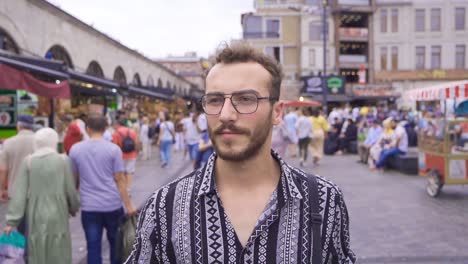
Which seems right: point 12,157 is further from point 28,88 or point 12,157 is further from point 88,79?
point 88,79

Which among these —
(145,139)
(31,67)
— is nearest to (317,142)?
(145,139)

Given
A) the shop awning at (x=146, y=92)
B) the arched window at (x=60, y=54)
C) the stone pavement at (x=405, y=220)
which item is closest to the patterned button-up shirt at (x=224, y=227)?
the stone pavement at (x=405, y=220)

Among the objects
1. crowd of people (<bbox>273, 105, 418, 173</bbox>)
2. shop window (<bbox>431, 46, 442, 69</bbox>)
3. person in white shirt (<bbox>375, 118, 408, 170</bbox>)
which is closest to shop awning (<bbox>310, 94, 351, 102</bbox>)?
shop window (<bbox>431, 46, 442, 69</bbox>)

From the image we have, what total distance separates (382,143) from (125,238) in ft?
34.2

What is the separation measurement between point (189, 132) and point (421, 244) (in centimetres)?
748

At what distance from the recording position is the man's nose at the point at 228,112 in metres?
1.66

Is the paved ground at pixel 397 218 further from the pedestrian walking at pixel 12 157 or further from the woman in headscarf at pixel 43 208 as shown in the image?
the woman in headscarf at pixel 43 208

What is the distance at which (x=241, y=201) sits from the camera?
1.76 m

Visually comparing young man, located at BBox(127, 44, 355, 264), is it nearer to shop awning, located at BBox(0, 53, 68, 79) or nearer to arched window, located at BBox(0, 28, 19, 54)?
shop awning, located at BBox(0, 53, 68, 79)

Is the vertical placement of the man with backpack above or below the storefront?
below

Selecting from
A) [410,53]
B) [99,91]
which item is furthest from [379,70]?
[99,91]

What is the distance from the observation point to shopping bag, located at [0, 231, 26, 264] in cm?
365

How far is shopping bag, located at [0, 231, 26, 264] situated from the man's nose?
2887 mm

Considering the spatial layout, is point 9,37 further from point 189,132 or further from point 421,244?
point 421,244
